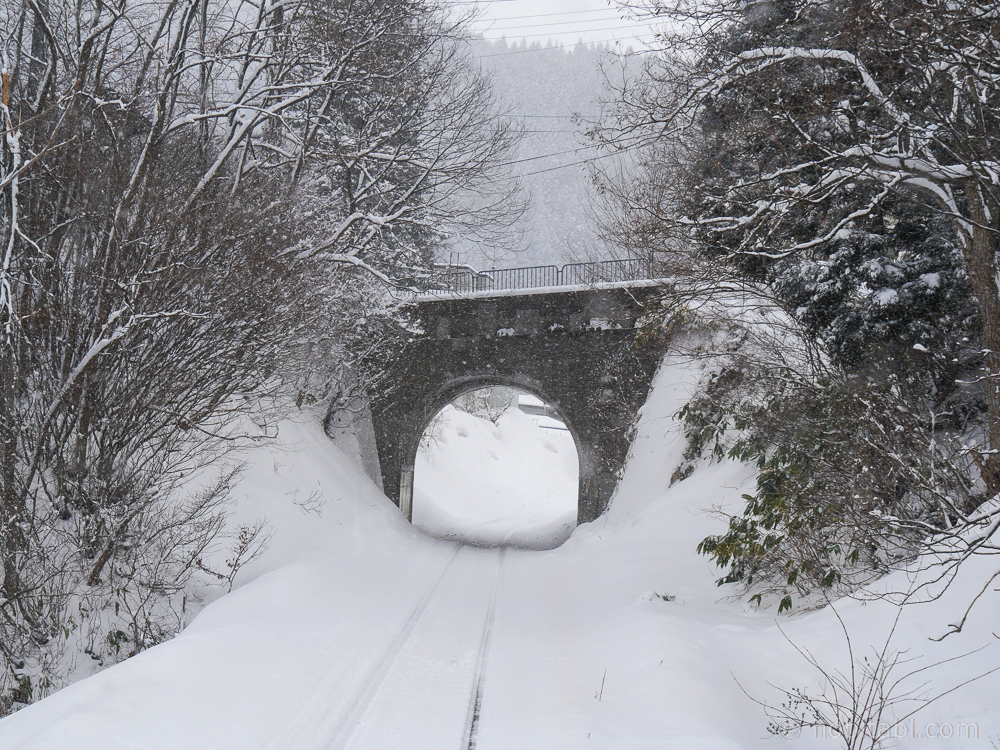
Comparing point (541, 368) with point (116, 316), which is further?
point (541, 368)

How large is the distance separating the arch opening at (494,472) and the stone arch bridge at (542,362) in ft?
1.42

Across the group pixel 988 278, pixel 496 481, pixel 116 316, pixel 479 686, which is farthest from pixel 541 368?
pixel 496 481

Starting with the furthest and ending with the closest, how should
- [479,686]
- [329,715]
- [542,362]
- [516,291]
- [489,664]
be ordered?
[516,291]
[542,362]
[489,664]
[479,686]
[329,715]

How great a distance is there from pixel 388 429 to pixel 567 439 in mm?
31042

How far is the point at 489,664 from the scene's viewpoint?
7.11 metres

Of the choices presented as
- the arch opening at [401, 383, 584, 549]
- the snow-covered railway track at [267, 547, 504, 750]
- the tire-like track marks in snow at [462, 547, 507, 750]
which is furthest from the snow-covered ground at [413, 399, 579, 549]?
the snow-covered railway track at [267, 547, 504, 750]

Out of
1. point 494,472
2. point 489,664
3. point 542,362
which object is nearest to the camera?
point 489,664

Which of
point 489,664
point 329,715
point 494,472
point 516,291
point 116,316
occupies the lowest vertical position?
point 494,472

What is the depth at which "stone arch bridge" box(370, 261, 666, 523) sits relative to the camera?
1880cm

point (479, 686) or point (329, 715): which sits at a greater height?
point (329, 715)

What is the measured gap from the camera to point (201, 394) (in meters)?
8.98

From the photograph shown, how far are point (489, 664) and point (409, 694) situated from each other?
1.22 m

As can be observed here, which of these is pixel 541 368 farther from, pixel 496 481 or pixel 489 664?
pixel 496 481

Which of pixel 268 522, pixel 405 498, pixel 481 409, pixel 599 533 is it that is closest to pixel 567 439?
pixel 481 409
